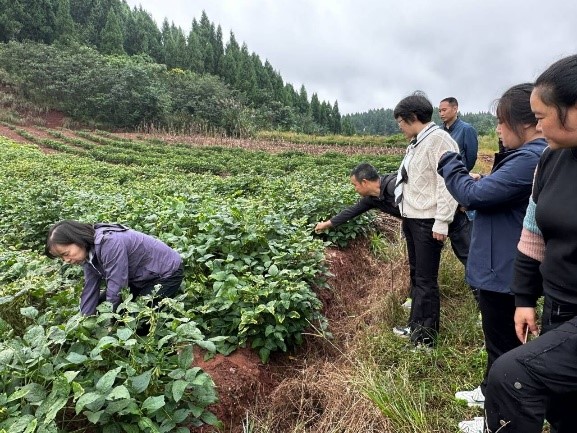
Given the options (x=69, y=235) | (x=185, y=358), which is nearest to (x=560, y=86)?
(x=185, y=358)

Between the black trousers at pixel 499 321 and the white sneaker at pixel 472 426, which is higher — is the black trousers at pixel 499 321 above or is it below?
above

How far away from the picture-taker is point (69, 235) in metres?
2.65

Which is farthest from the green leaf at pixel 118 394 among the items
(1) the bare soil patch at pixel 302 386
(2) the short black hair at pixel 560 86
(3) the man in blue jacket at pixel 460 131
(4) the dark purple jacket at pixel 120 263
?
(3) the man in blue jacket at pixel 460 131

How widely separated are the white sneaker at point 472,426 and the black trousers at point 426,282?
743 millimetres

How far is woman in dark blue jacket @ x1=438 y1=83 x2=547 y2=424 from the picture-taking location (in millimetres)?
1905

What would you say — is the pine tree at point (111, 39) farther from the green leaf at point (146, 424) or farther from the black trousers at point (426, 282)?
the green leaf at point (146, 424)

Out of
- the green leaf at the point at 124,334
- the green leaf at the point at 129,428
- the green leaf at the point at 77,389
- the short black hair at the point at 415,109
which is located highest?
the short black hair at the point at 415,109

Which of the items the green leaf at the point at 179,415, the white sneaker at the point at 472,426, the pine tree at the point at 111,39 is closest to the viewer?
the green leaf at the point at 179,415

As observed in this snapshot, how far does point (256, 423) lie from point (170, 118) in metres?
38.3

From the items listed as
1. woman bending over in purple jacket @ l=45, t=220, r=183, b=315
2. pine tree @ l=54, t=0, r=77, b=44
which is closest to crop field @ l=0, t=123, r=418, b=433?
woman bending over in purple jacket @ l=45, t=220, r=183, b=315

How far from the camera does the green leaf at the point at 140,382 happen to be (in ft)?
5.75

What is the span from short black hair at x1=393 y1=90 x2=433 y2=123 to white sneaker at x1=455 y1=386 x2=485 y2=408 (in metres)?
1.77

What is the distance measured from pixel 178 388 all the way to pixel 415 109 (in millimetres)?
2270

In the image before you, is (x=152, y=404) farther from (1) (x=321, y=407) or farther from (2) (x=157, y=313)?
(1) (x=321, y=407)
